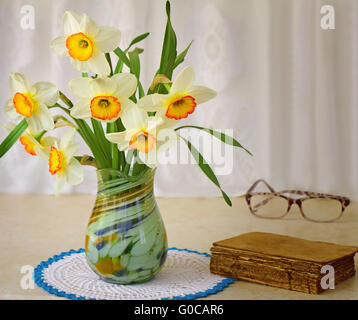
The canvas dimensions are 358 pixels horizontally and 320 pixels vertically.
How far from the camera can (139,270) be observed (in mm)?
913

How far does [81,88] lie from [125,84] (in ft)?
0.21

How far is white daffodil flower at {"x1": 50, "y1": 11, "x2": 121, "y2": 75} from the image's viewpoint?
0.81 metres

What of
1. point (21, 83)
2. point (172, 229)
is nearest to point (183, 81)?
point (21, 83)

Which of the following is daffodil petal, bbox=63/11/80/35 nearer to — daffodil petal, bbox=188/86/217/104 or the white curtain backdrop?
daffodil petal, bbox=188/86/217/104

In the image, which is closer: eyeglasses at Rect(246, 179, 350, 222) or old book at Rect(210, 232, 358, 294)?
old book at Rect(210, 232, 358, 294)

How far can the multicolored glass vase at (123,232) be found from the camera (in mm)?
897

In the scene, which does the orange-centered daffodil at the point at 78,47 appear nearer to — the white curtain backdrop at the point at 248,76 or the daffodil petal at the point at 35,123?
the daffodil petal at the point at 35,123

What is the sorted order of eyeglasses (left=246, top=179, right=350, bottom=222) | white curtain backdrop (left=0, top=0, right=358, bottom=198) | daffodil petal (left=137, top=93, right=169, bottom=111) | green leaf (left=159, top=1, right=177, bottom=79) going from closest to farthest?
daffodil petal (left=137, top=93, right=169, bottom=111), green leaf (left=159, top=1, right=177, bottom=79), eyeglasses (left=246, top=179, right=350, bottom=222), white curtain backdrop (left=0, top=0, right=358, bottom=198)

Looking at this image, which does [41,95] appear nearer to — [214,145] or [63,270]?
[63,270]

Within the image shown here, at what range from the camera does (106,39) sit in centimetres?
83

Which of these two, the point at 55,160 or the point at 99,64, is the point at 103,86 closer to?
the point at 99,64

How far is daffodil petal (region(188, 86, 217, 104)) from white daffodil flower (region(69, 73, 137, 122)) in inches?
3.4

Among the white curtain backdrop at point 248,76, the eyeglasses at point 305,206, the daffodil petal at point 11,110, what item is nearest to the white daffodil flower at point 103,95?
the daffodil petal at point 11,110

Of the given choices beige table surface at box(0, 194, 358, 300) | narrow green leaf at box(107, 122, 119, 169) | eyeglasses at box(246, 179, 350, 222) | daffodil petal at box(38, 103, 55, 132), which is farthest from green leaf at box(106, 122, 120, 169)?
eyeglasses at box(246, 179, 350, 222)
